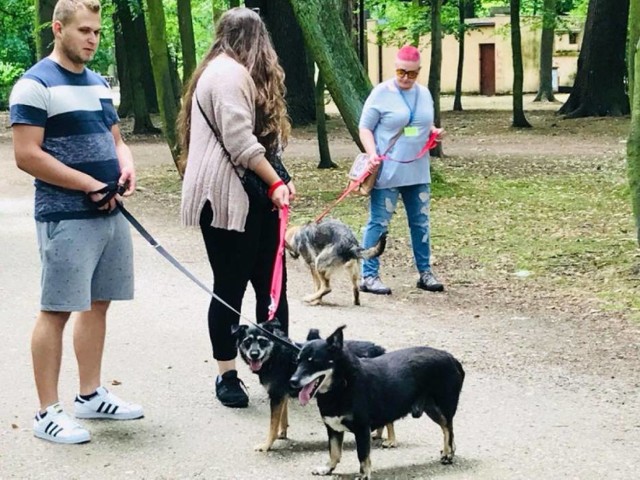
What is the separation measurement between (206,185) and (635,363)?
3150 mm

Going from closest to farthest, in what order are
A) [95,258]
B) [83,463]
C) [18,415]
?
[83,463] → [95,258] → [18,415]

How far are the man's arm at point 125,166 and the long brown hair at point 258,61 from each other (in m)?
0.43

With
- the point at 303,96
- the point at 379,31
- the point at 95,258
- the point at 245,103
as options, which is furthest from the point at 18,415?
the point at 379,31

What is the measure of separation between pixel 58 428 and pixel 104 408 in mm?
426

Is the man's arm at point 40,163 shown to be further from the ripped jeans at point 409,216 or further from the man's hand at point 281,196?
the ripped jeans at point 409,216

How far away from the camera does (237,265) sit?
6.07 metres

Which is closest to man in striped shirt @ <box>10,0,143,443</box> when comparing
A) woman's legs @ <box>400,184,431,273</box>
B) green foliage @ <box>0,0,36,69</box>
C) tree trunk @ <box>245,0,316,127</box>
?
woman's legs @ <box>400,184,431,273</box>

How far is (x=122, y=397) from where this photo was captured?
6.49m

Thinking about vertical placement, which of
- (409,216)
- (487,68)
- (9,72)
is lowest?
(487,68)

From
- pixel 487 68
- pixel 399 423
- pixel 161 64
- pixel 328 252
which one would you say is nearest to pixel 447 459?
pixel 399 423

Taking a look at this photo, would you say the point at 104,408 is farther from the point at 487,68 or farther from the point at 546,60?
the point at 487,68

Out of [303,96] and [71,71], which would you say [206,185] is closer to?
[71,71]

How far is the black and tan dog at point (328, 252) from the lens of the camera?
9133 millimetres

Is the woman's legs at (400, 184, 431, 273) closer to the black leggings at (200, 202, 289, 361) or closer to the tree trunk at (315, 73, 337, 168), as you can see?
the black leggings at (200, 202, 289, 361)
